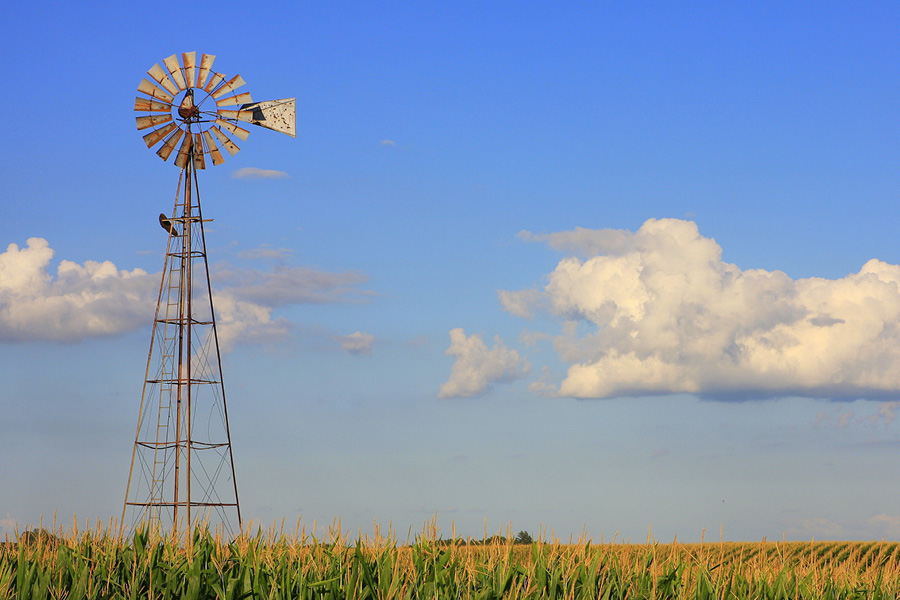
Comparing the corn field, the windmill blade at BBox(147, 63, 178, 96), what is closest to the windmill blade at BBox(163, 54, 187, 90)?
the windmill blade at BBox(147, 63, 178, 96)

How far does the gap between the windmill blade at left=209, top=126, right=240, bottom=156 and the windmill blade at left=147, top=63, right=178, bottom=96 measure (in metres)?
2.18

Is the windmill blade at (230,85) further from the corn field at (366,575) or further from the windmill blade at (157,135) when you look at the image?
the corn field at (366,575)

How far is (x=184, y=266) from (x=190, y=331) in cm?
266

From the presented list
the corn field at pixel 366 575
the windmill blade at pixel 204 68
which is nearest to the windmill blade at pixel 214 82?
the windmill blade at pixel 204 68

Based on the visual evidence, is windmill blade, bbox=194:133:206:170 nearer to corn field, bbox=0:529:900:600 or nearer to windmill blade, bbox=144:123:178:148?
windmill blade, bbox=144:123:178:148

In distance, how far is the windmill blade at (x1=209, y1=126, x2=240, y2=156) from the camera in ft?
116

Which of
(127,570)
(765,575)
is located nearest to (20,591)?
(127,570)

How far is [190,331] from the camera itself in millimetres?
32875

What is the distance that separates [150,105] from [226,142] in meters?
3.24

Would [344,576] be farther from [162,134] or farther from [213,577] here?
[162,134]

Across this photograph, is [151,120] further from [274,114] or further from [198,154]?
[274,114]

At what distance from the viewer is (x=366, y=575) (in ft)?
50.0

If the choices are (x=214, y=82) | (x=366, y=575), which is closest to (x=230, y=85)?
(x=214, y=82)

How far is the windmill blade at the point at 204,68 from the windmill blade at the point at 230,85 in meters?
0.61
